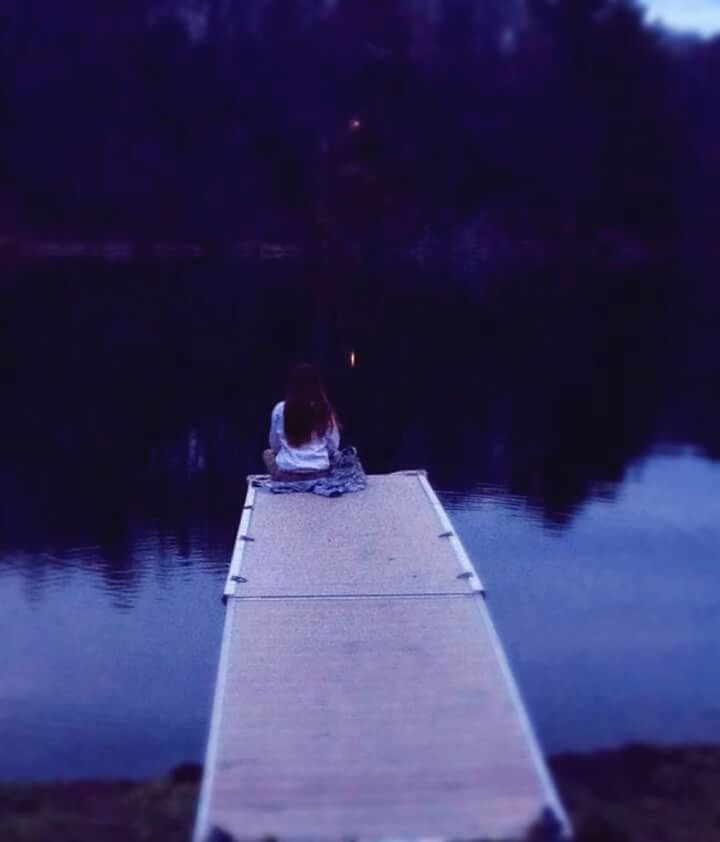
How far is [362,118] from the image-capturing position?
1654 inches

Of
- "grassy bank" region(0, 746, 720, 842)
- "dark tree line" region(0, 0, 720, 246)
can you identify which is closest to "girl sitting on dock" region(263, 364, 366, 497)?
"grassy bank" region(0, 746, 720, 842)

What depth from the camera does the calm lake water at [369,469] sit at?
18.7 feet

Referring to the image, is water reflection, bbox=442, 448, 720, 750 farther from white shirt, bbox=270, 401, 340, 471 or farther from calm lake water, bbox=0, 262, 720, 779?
white shirt, bbox=270, 401, 340, 471

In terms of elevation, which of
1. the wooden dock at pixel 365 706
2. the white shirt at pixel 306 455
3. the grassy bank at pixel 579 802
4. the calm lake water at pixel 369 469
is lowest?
the calm lake water at pixel 369 469

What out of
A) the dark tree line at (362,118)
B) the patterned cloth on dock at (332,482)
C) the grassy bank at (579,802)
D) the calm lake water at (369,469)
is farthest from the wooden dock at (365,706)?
the dark tree line at (362,118)

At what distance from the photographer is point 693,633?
6.62 meters

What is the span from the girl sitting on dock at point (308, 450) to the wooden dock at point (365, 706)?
1152mm

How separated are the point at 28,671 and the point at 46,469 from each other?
5124mm

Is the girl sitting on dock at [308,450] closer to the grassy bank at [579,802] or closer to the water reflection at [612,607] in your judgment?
the water reflection at [612,607]

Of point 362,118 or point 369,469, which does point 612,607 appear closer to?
point 369,469

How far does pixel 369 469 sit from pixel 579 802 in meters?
6.57

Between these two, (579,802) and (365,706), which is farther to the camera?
(365,706)

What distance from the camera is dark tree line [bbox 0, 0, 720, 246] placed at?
4122cm

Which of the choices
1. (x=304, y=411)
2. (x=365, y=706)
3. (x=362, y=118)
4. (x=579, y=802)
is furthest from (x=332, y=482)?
(x=362, y=118)
